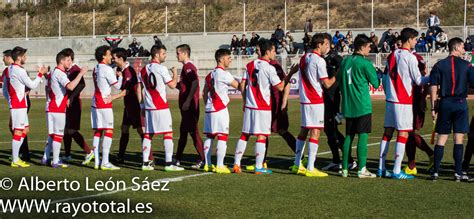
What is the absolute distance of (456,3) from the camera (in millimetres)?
59844

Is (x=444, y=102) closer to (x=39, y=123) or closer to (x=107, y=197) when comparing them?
(x=107, y=197)

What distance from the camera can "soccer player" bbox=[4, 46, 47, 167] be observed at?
15492mm

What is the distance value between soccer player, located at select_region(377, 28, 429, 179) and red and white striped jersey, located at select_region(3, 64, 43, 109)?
6.22 metres

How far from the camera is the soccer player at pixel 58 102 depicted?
50.0 ft

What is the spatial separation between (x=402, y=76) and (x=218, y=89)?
10.1 ft

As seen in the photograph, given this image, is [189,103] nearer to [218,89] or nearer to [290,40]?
[218,89]

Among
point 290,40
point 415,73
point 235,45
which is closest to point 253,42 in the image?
point 235,45

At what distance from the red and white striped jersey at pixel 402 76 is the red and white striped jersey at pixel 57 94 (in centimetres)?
557

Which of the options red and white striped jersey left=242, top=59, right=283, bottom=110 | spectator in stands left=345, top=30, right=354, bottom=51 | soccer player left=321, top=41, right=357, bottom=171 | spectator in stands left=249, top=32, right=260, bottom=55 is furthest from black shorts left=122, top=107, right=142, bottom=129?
spectator in stands left=249, top=32, right=260, bottom=55

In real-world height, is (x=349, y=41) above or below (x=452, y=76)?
above

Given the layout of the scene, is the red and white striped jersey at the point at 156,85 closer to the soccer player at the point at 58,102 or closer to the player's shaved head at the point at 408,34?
the soccer player at the point at 58,102

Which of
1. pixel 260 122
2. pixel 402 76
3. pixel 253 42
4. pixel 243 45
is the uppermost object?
pixel 253 42

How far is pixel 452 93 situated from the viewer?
13.2 m

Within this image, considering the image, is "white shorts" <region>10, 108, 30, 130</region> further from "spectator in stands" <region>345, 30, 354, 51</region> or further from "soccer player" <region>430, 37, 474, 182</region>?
"spectator in stands" <region>345, 30, 354, 51</region>
